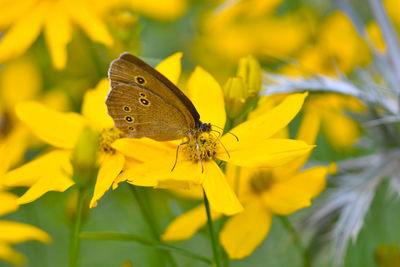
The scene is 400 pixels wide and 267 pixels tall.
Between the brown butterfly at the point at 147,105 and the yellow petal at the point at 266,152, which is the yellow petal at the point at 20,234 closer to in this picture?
the brown butterfly at the point at 147,105

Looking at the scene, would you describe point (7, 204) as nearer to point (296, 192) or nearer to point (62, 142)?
point (62, 142)

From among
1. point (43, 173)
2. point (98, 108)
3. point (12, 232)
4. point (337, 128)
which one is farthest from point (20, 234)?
point (337, 128)

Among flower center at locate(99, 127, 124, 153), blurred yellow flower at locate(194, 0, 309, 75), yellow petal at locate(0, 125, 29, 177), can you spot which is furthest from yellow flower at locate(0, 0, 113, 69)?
blurred yellow flower at locate(194, 0, 309, 75)

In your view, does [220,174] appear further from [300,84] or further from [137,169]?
[300,84]

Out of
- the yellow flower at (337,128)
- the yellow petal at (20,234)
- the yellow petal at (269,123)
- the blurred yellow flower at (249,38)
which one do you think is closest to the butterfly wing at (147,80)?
→ the yellow petal at (269,123)

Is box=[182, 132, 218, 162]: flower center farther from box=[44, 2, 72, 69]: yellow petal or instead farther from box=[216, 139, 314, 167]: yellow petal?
box=[44, 2, 72, 69]: yellow petal

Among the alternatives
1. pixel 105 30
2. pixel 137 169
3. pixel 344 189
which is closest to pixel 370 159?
pixel 344 189
